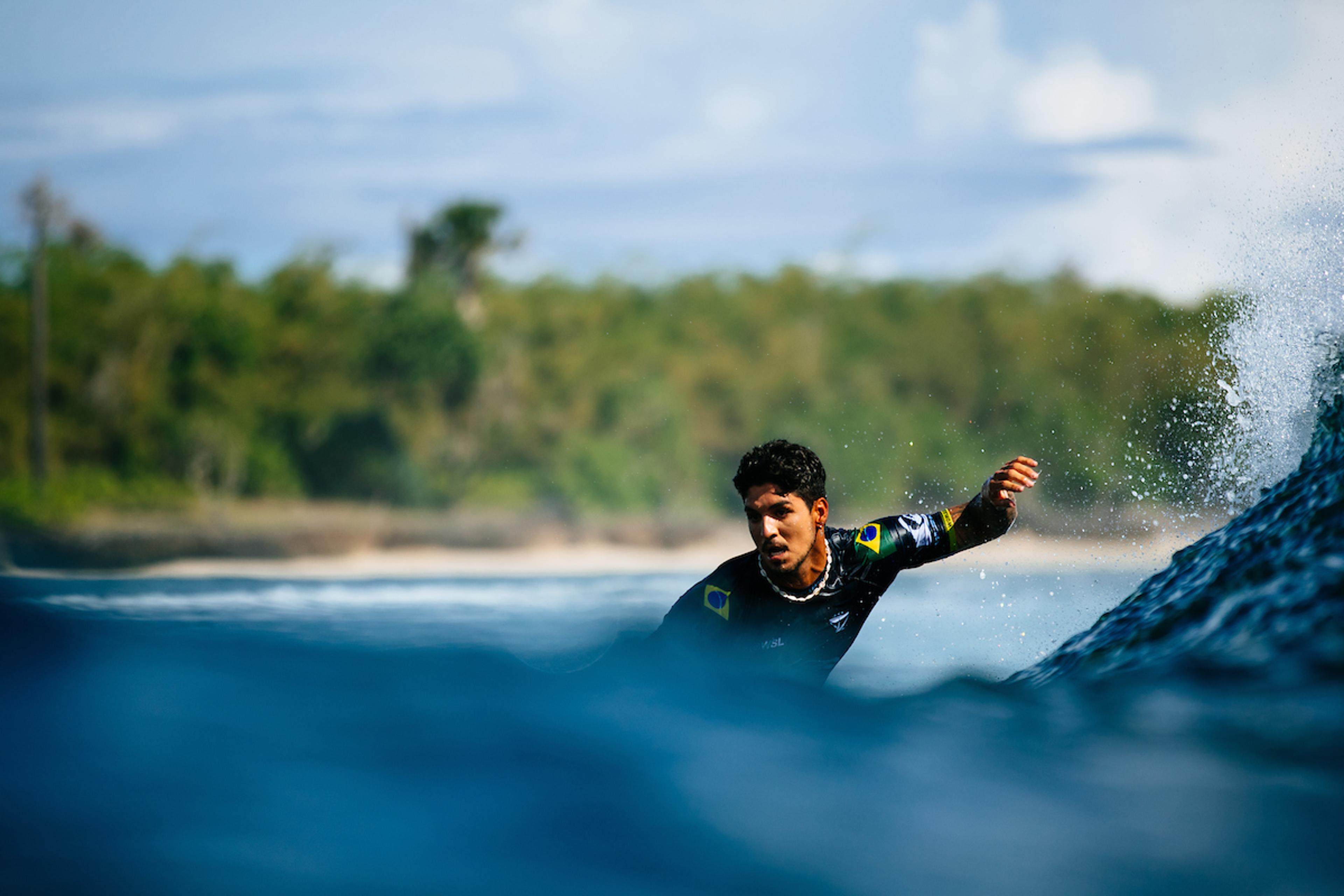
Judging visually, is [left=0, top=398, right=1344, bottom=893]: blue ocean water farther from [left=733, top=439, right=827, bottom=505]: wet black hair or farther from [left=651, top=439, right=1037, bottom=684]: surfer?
[left=733, top=439, right=827, bottom=505]: wet black hair

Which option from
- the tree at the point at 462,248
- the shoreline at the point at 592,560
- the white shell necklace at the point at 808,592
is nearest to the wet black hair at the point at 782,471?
the white shell necklace at the point at 808,592

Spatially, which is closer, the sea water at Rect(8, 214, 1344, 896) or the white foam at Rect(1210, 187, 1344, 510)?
→ the sea water at Rect(8, 214, 1344, 896)

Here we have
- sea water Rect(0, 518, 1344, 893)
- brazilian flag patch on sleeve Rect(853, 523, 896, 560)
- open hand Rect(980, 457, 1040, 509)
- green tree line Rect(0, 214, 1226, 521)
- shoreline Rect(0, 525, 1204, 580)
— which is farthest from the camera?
green tree line Rect(0, 214, 1226, 521)

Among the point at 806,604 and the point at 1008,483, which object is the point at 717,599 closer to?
the point at 806,604

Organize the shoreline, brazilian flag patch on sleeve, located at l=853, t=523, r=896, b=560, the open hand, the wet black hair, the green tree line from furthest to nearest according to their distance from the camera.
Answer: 1. the green tree line
2. the shoreline
3. brazilian flag patch on sleeve, located at l=853, t=523, r=896, b=560
4. the open hand
5. the wet black hair

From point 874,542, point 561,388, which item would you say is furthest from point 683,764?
point 561,388

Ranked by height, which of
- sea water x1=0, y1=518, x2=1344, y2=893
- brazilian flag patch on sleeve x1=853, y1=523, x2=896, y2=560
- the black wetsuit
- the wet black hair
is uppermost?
the wet black hair

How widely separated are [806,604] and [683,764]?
4.56ft

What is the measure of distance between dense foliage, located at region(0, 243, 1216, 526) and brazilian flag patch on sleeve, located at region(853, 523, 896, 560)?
2237 cm

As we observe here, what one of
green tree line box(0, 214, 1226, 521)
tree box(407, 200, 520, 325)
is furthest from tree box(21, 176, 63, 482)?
tree box(407, 200, 520, 325)

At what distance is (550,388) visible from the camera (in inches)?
1207

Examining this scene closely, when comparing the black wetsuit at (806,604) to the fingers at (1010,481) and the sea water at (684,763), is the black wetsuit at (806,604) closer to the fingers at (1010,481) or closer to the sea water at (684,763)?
the fingers at (1010,481)

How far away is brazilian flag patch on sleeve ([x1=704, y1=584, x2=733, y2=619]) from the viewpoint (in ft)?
11.9

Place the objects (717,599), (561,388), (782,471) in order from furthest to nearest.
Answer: (561,388) < (717,599) < (782,471)
